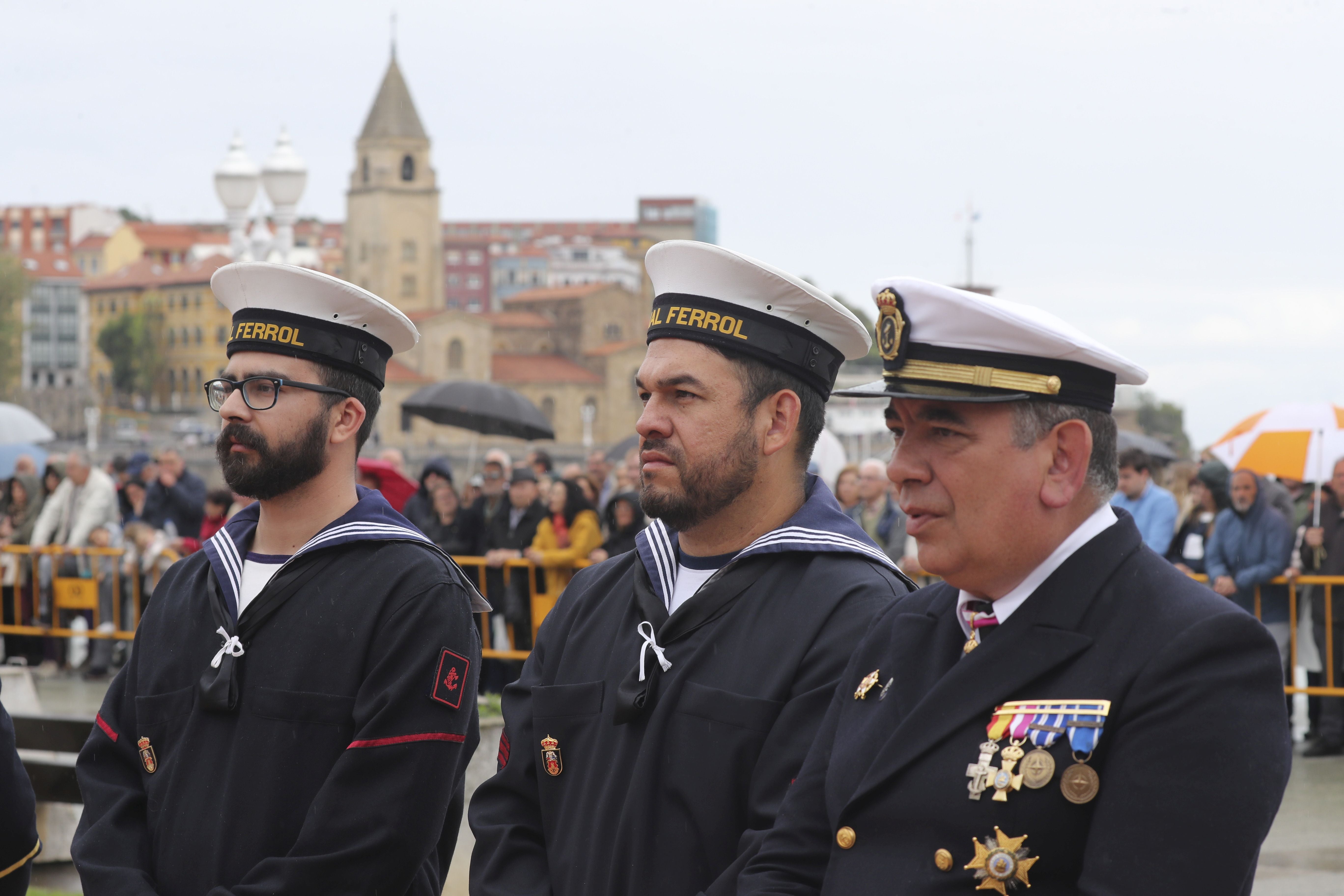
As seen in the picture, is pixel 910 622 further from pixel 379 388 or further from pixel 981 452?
pixel 379 388

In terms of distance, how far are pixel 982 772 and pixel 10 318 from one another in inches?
4148

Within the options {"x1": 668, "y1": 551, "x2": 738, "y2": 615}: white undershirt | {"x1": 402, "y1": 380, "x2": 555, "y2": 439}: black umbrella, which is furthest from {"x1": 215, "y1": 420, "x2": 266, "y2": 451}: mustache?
{"x1": 402, "y1": 380, "x2": 555, "y2": 439}: black umbrella

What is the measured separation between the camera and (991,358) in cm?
228

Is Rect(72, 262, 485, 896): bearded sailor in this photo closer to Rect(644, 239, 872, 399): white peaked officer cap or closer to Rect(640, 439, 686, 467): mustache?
Rect(640, 439, 686, 467): mustache

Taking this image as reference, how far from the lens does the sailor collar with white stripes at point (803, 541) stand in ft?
9.75

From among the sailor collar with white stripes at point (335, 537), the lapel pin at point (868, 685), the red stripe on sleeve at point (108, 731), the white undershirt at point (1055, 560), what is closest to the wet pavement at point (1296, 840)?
the sailor collar with white stripes at point (335, 537)

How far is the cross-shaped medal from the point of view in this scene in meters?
2.13

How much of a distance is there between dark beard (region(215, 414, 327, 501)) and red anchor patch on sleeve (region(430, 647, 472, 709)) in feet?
1.90

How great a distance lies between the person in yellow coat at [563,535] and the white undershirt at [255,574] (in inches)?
272

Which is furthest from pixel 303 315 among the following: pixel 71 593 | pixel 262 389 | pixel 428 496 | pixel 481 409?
pixel 481 409

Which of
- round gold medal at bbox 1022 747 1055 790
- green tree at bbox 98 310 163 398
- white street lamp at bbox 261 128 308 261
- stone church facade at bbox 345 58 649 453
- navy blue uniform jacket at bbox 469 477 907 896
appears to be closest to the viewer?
round gold medal at bbox 1022 747 1055 790

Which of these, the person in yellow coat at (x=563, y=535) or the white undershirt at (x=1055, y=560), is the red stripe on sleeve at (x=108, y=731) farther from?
the person in yellow coat at (x=563, y=535)

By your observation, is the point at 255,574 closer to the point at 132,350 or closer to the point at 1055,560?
the point at 1055,560

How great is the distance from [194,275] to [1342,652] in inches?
4460
